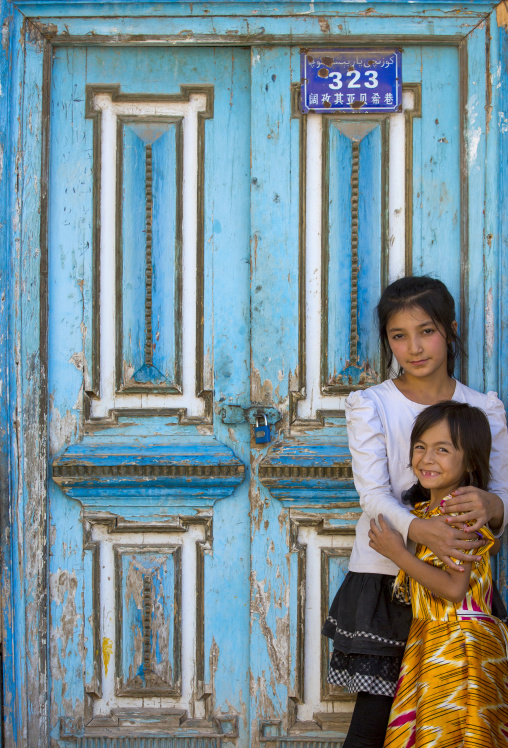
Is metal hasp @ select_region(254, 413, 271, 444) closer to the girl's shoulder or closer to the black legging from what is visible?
the girl's shoulder

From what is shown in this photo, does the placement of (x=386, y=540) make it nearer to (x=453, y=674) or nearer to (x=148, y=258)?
(x=453, y=674)

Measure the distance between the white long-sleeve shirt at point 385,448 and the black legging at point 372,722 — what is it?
347 mm

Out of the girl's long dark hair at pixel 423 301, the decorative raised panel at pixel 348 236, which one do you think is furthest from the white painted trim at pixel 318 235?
the girl's long dark hair at pixel 423 301

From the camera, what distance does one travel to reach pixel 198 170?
7.18 ft

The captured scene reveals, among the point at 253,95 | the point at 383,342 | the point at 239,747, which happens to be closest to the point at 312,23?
the point at 253,95

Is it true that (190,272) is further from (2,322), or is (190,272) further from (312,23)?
(312,23)

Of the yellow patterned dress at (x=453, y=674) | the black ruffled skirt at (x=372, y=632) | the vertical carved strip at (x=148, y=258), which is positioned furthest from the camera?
the vertical carved strip at (x=148, y=258)

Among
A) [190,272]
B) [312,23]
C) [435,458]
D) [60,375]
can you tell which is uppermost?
[312,23]

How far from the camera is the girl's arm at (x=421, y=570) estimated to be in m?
1.55

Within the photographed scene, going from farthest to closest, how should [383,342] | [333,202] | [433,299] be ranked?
1. [333,202]
2. [383,342]
3. [433,299]

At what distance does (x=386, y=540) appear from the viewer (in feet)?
5.44

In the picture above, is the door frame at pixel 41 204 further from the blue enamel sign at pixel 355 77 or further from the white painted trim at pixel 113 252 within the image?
the white painted trim at pixel 113 252

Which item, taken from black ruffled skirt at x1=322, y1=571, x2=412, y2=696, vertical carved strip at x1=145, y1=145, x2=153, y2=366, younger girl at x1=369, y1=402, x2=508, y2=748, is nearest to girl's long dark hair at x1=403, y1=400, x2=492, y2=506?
younger girl at x1=369, y1=402, x2=508, y2=748

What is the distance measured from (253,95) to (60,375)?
44.8 inches
